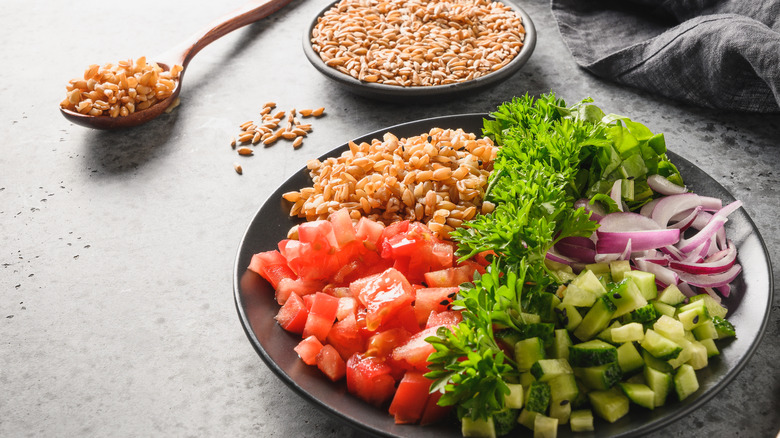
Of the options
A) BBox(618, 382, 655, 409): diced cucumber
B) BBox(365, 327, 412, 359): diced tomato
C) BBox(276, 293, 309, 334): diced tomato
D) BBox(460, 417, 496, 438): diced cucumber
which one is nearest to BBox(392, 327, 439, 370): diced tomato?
BBox(365, 327, 412, 359): diced tomato

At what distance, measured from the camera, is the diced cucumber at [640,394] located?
1.01 metres

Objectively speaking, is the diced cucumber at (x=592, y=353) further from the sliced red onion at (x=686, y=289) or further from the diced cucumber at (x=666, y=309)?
the sliced red onion at (x=686, y=289)

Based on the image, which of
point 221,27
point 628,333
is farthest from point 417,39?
point 628,333

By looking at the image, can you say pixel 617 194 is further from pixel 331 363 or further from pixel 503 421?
pixel 331 363

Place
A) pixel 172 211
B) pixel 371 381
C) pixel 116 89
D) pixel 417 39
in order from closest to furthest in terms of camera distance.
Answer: pixel 371 381, pixel 172 211, pixel 116 89, pixel 417 39

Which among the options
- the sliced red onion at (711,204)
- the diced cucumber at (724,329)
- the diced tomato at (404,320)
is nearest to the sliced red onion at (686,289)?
the diced cucumber at (724,329)

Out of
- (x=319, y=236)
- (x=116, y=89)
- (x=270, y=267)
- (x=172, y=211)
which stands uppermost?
(x=319, y=236)

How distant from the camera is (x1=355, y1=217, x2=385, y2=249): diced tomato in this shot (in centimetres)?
136

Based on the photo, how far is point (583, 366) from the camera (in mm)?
1049

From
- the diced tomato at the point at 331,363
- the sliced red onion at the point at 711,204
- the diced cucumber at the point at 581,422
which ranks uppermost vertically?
the sliced red onion at the point at 711,204

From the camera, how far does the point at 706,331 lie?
1120mm

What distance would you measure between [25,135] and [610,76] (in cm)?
209

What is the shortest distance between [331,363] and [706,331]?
2.24 feet

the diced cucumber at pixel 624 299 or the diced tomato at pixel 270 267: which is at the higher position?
the diced cucumber at pixel 624 299
